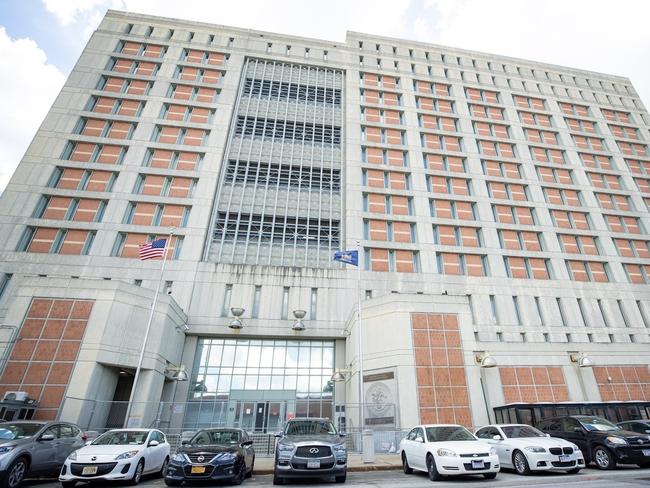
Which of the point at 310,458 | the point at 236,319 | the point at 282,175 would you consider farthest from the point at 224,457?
the point at 282,175

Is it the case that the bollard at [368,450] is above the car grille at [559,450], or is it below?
below

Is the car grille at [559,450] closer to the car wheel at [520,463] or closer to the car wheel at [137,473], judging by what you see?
the car wheel at [520,463]

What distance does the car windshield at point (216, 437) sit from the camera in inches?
474

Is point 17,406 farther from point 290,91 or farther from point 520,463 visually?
point 290,91

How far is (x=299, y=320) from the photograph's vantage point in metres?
29.4

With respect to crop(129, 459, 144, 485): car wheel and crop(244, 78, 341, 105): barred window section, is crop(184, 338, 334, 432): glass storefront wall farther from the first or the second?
crop(244, 78, 341, 105): barred window section

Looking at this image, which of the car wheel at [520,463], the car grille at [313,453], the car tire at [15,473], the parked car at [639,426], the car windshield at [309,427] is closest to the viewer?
the car tire at [15,473]

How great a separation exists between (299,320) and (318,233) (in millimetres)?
9800

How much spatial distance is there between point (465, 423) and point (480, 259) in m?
18.4

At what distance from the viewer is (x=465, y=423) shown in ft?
75.7

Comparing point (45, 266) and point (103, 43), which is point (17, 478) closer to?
point (45, 266)

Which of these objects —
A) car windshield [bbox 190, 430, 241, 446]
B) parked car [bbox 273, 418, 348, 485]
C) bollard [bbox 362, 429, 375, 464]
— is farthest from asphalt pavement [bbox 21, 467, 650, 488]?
bollard [bbox 362, 429, 375, 464]

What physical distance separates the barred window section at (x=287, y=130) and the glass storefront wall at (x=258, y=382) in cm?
2302

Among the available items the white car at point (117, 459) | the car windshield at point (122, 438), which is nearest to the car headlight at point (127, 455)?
the white car at point (117, 459)
